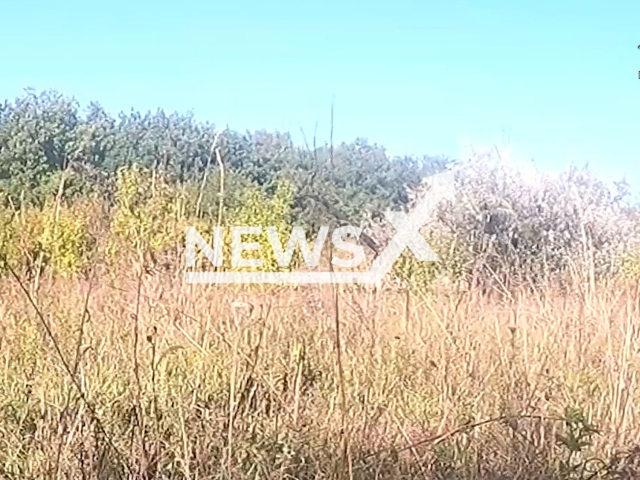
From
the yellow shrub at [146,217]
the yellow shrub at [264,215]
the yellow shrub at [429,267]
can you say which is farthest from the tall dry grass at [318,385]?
the yellow shrub at [264,215]

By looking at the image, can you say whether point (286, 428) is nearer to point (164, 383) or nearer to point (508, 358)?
point (164, 383)

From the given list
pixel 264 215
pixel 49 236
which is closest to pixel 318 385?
pixel 49 236

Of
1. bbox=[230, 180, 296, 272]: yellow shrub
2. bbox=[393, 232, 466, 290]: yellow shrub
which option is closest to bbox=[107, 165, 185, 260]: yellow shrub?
bbox=[393, 232, 466, 290]: yellow shrub

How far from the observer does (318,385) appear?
7.25 feet

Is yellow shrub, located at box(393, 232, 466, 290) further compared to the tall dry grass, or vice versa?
yellow shrub, located at box(393, 232, 466, 290)

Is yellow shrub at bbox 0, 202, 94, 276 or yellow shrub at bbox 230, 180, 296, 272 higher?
yellow shrub at bbox 230, 180, 296, 272

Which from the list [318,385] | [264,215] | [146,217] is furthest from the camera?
[264,215]

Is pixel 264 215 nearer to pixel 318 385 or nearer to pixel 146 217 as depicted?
pixel 146 217

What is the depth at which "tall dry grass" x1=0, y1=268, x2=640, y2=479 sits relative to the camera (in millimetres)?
1532

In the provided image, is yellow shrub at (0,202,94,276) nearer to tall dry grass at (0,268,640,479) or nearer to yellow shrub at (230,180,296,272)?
tall dry grass at (0,268,640,479)

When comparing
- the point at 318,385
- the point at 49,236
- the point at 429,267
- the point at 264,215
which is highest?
the point at 264,215

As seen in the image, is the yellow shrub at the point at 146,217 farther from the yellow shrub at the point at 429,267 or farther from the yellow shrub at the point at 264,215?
the yellow shrub at the point at 264,215

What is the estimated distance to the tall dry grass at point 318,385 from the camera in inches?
60.3

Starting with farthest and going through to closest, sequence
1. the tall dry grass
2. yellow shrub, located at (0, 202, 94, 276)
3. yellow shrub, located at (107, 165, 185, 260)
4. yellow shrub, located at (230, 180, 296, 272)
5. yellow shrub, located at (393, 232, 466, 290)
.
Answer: yellow shrub, located at (230, 180, 296, 272) < yellow shrub, located at (393, 232, 466, 290) < yellow shrub, located at (0, 202, 94, 276) < yellow shrub, located at (107, 165, 185, 260) < the tall dry grass
